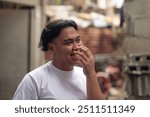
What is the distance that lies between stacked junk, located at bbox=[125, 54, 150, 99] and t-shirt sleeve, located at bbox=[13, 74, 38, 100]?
96cm

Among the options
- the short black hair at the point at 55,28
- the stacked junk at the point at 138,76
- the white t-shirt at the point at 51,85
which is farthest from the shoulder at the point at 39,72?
the stacked junk at the point at 138,76

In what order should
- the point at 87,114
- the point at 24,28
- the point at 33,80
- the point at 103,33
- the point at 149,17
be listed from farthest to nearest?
the point at 103,33 → the point at 24,28 → the point at 149,17 → the point at 87,114 → the point at 33,80

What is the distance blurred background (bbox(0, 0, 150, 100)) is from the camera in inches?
89.0

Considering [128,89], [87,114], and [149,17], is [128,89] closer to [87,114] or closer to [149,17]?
[149,17]

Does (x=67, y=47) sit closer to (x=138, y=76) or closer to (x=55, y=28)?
(x=55, y=28)

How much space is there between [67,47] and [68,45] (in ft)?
0.03

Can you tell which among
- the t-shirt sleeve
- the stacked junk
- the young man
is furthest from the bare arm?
the stacked junk

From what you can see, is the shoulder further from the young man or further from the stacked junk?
the stacked junk

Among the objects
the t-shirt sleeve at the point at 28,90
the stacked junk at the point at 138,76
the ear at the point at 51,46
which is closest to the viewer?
the t-shirt sleeve at the point at 28,90

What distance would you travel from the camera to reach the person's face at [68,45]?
1491 millimetres

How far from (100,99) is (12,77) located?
2705 millimetres

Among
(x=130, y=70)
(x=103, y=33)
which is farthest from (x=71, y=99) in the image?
(x=103, y=33)

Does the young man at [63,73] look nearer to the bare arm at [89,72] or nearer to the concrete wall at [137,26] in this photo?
the bare arm at [89,72]

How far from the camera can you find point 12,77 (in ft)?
13.3
